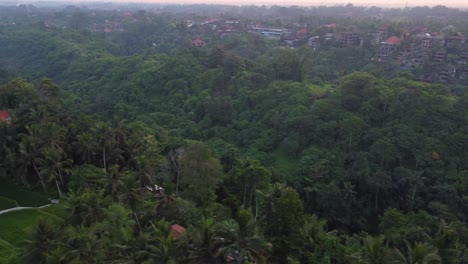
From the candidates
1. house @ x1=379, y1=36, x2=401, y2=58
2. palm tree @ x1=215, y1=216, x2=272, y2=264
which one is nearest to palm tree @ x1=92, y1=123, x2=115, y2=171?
palm tree @ x1=215, y1=216, x2=272, y2=264

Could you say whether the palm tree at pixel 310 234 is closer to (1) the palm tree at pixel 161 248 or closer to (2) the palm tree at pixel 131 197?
(1) the palm tree at pixel 161 248

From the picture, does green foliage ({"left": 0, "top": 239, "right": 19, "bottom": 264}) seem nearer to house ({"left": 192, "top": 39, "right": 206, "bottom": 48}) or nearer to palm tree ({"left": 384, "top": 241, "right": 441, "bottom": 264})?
palm tree ({"left": 384, "top": 241, "right": 441, "bottom": 264})

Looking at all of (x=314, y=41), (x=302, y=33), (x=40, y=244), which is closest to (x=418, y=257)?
(x=40, y=244)

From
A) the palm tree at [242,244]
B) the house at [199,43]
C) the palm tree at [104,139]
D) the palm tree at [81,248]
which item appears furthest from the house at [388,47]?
the palm tree at [81,248]

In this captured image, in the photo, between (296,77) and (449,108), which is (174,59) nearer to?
(296,77)

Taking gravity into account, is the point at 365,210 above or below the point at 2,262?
below

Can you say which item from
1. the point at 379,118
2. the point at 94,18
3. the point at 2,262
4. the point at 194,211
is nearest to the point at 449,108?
the point at 379,118
